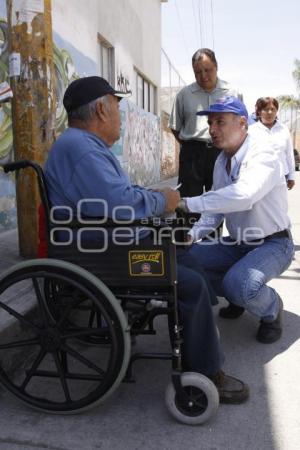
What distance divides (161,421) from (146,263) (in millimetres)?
764

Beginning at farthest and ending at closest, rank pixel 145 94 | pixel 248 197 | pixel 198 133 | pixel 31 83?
pixel 145 94
pixel 198 133
pixel 31 83
pixel 248 197

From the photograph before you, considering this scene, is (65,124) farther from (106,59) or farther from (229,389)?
(229,389)

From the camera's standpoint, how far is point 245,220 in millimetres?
2865

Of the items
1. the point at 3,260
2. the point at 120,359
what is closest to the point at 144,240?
the point at 120,359

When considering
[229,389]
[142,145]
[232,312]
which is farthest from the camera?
[142,145]

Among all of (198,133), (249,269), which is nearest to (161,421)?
(249,269)

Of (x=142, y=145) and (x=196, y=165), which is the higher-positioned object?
(x=142, y=145)

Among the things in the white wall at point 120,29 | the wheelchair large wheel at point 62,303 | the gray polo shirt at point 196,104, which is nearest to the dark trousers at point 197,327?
the wheelchair large wheel at point 62,303

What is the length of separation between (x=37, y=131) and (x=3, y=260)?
1110 millimetres

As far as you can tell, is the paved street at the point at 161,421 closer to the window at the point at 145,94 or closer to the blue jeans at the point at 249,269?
the blue jeans at the point at 249,269

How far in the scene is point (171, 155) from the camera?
18922mm

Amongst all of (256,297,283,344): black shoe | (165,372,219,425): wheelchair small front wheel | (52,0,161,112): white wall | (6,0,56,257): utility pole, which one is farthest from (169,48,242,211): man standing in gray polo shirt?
(52,0,161,112): white wall

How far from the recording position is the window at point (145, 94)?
41.8 feet

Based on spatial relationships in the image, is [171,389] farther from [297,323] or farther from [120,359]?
[297,323]
